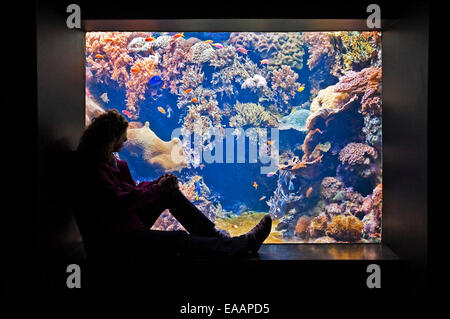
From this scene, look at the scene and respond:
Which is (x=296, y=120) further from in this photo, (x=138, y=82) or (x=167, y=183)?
(x=167, y=183)

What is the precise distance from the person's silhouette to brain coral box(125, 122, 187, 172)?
1.48m

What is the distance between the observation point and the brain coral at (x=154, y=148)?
423cm

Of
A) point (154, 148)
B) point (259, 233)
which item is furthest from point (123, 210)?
point (154, 148)

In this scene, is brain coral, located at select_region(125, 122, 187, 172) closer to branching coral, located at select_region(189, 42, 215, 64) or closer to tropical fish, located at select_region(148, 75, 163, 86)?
tropical fish, located at select_region(148, 75, 163, 86)

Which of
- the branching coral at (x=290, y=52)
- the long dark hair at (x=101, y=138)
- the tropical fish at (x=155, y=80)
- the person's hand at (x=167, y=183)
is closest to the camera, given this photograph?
the long dark hair at (x=101, y=138)

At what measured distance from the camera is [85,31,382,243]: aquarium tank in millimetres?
4000

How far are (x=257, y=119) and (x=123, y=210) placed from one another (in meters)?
2.44
